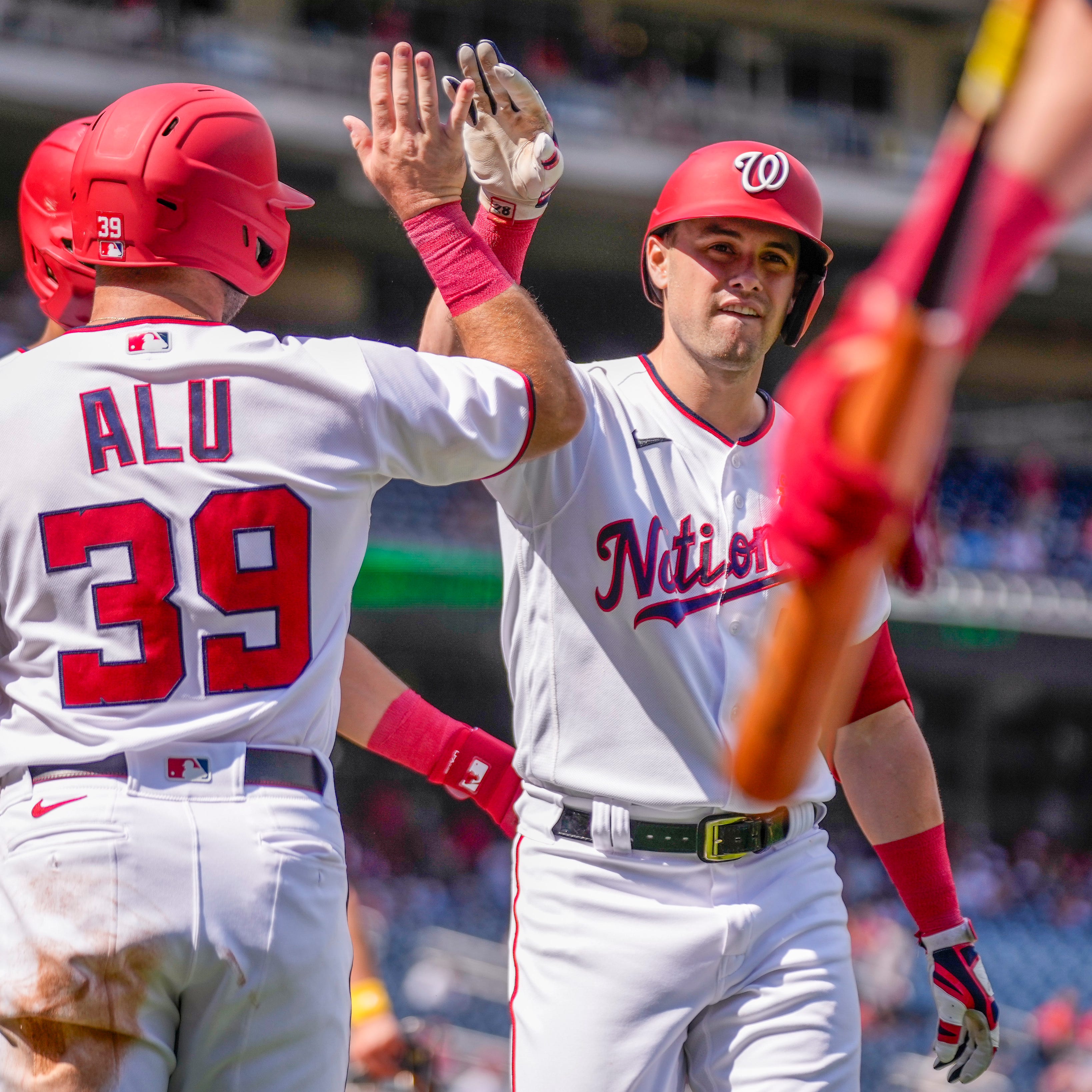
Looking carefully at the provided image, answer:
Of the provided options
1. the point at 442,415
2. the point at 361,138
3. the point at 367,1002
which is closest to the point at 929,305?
the point at 442,415

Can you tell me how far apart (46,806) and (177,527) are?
1.40 ft

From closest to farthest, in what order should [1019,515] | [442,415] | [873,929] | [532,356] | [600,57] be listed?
[442,415] < [532,356] < [873,929] < [1019,515] < [600,57]

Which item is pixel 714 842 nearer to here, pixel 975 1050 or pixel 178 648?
pixel 975 1050

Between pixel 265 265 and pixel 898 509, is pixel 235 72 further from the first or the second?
pixel 898 509

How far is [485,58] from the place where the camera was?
2.41 m

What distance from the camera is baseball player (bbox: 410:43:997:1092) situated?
2488mm

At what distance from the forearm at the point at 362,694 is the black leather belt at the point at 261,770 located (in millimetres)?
1025

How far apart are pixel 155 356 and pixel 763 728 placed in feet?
4.06

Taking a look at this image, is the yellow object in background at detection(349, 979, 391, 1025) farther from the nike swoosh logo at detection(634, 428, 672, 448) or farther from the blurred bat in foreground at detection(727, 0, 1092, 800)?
the blurred bat in foreground at detection(727, 0, 1092, 800)

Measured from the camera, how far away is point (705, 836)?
2.55m

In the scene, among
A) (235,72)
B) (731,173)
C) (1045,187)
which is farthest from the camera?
(235,72)

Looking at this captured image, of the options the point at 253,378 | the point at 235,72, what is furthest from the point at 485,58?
the point at 235,72

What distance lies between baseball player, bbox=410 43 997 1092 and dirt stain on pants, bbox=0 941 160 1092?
962 mm

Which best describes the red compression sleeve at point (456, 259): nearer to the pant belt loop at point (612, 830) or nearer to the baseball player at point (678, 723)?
the baseball player at point (678, 723)
